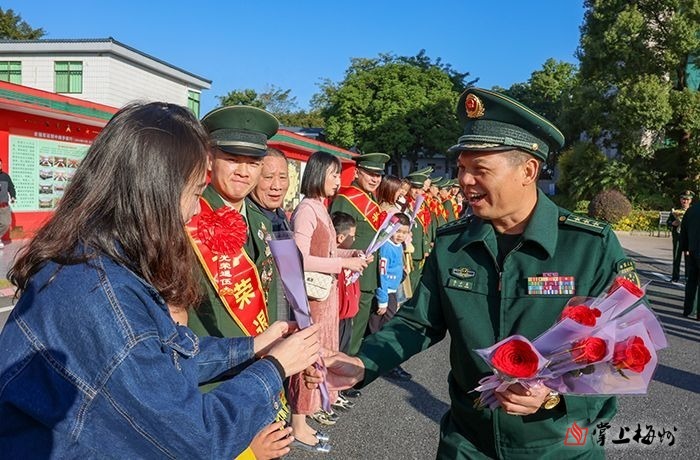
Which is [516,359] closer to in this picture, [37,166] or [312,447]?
[312,447]

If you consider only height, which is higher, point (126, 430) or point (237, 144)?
point (237, 144)

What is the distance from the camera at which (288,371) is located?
1614 mm

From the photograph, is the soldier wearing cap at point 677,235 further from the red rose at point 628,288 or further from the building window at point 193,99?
the building window at point 193,99

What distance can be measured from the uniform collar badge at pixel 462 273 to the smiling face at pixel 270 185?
194cm

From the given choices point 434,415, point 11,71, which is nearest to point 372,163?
point 434,415

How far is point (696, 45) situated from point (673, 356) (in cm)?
1919

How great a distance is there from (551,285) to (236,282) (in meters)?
1.32

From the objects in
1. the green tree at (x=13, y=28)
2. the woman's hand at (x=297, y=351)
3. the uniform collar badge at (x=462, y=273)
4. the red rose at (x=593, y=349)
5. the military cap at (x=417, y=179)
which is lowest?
the woman's hand at (x=297, y=351)

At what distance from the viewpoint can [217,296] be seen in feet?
8.05

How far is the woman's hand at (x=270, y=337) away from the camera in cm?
203

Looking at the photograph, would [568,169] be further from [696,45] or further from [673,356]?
[673,356]

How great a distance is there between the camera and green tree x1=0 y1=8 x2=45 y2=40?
37.3 meters

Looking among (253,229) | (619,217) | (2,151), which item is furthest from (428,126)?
(253,229)

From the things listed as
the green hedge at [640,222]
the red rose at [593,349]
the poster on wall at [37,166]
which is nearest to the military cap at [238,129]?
the red rose at [593,349]
